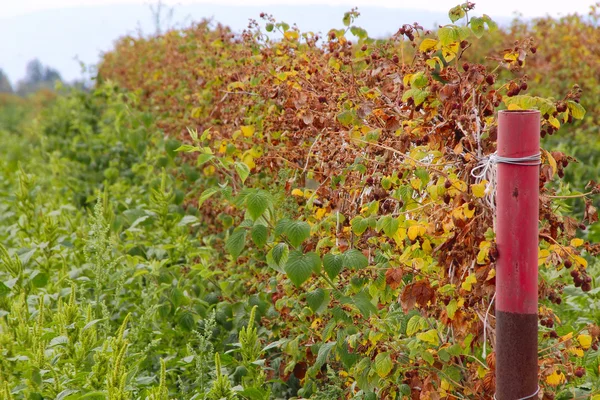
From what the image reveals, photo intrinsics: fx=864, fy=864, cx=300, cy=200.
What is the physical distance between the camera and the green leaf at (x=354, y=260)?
2.62 m

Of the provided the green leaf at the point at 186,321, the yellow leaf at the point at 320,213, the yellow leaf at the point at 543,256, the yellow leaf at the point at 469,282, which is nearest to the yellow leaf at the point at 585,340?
the yellow leaf at the point at 543,256

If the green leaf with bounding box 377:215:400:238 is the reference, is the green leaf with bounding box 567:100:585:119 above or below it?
above

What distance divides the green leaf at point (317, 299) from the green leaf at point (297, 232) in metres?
0.28

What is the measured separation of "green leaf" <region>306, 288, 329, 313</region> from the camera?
2746mm

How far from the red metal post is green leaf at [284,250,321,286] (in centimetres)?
55

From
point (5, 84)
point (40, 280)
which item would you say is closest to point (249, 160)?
point (40, 280)

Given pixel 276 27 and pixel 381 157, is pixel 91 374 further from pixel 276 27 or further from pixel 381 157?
pixel 276 27

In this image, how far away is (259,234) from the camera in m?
2.66

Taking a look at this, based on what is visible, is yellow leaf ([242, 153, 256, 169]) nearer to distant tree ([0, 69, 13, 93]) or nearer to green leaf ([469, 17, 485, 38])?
green leaf ([469, 17, 485, 38])

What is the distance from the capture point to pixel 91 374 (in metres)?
2.59

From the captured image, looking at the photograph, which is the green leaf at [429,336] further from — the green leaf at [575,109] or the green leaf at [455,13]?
the green leaf at [455,13]

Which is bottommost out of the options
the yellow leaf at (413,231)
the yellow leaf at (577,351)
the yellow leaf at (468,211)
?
the yellow leaf at (577,351)

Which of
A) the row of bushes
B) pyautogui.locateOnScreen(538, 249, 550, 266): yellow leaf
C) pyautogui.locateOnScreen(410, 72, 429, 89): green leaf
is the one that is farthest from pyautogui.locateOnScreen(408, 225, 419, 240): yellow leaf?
pyautogui.locateOnScreen(410, 72, 429, 89): green leaf

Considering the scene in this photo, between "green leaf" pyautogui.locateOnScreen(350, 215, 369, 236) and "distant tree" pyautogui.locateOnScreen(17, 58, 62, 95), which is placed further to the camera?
"distant tree" pyautogui.locateOnScreen(17, 58, 62, 95)
